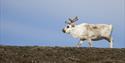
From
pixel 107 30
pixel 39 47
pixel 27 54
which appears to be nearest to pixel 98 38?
pixel 107 30

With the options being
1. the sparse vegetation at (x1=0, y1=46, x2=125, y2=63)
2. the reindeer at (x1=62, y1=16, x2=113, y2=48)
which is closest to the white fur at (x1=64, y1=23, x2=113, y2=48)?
the reindeer at (x1=62, y1=16, x2=113, y2=48)

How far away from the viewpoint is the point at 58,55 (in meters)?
22.5

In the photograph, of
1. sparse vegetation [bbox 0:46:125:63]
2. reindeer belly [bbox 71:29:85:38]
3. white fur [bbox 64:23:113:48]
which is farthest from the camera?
reindeer belly [bbox 71:29:85:38]

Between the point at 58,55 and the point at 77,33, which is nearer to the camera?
the point at 58,55

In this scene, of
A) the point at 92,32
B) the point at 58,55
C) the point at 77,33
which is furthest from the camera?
the point at 77,33

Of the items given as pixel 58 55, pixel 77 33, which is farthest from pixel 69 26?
pixel 58 55

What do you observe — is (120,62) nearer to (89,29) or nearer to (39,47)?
(39,47)

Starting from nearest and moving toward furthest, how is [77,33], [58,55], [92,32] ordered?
[58,55] → [92,32] → [77,33]

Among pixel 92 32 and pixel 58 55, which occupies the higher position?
pixel 92 32

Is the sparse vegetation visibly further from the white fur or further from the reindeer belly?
the reindeer belly

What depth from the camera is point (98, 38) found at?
112 ft

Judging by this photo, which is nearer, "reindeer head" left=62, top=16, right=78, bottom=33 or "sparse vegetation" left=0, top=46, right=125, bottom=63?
"sparse vegetation" left=0, top=46, right=125, bottom=63

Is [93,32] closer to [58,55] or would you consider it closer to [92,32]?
[92,32]

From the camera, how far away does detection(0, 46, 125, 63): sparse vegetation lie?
21.4 m
